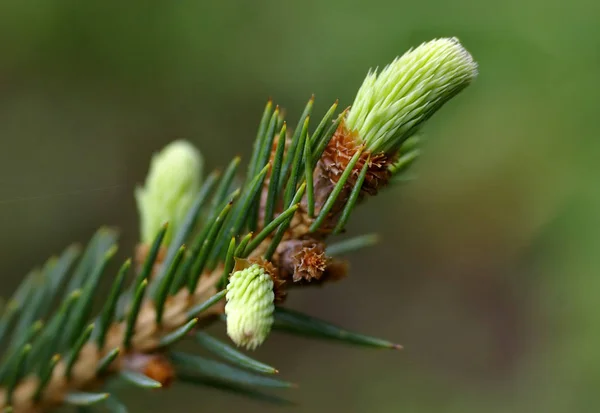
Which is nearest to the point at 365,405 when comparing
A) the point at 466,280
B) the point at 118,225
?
the point at 466,280

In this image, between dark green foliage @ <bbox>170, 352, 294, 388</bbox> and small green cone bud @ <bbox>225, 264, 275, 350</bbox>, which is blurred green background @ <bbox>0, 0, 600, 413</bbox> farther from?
small green cone bud @ <bbox>225, 264, 275, 350</bbox>

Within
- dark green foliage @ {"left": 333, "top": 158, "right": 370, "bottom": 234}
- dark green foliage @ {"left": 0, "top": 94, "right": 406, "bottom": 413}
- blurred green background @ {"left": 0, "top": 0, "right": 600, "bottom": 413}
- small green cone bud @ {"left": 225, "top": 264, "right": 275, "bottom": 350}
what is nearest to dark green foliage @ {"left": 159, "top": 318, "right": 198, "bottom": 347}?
dark green foliage @ {"left": 0, "top": 94, "right": 406, "bottom": 413}

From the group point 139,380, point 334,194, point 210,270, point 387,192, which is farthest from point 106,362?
point 387,192

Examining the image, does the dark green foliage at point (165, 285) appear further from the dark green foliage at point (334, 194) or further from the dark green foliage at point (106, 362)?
the dark green foliage at point (334, 194)

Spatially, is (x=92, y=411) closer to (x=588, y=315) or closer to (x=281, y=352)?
(x=281, y=352)

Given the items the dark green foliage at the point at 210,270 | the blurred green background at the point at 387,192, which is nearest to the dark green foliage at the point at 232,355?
the dark green foliage at the point at 210,270

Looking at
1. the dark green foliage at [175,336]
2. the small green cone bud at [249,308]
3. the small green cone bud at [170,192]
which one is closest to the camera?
the small green cone bud at [249,308]
